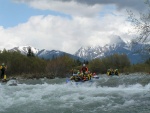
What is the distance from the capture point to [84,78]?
2955 centimetres

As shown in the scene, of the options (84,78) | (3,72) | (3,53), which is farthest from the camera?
(3,53)

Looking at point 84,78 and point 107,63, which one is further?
point 107,63

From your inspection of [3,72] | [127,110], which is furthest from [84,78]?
[127,110]

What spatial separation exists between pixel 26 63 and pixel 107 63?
2398 inches

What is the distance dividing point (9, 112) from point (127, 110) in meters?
5.69

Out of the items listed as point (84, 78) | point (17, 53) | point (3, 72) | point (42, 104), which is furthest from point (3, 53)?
point (42, 104)

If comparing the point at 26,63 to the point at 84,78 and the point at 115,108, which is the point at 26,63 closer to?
the point at 84,78

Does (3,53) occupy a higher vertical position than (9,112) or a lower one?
higher

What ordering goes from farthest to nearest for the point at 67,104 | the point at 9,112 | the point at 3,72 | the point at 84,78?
1. the point at 3,72
2. the point at 84,78
3. the point at 67,104
4. the point at 9,112

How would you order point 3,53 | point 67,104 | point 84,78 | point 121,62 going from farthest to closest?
point 121,62, point 3,53, point 84,78, point 67,104

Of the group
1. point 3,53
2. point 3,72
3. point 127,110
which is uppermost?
point 3,53

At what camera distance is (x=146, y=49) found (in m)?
16.5

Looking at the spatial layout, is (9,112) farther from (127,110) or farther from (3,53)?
(3,53)

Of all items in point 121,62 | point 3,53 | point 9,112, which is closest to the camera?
point 9,112
